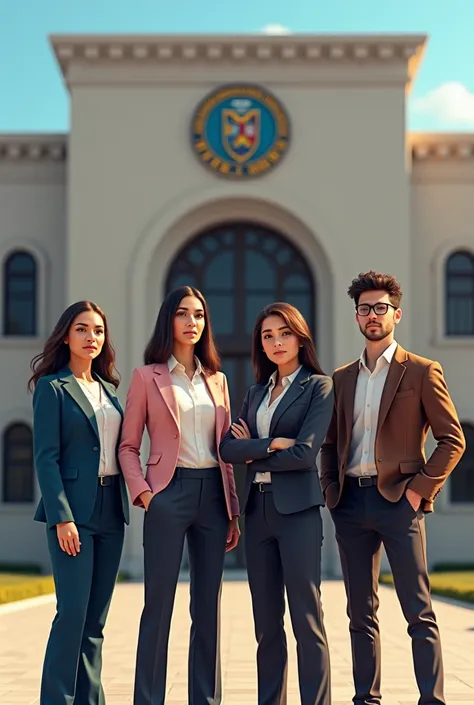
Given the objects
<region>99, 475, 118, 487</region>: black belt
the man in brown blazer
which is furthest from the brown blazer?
<region>99, 475, 118, 487</region>: black belt

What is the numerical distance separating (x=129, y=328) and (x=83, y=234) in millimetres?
2102

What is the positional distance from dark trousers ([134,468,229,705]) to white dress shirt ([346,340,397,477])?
33.4 inches

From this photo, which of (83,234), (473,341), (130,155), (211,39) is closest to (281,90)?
(211,39)

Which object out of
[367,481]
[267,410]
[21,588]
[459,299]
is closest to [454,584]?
[21,588]

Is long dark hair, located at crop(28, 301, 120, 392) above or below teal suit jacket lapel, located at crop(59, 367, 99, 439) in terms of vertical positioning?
above

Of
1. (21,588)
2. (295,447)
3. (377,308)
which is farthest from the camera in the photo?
(21,588)

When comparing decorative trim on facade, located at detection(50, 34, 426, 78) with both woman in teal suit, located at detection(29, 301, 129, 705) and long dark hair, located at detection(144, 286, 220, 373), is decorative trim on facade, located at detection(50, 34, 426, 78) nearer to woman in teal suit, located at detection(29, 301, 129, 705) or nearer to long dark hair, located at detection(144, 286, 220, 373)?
long dark hair, located at detection(144, 286, 220, 373)

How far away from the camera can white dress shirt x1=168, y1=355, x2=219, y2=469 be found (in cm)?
581

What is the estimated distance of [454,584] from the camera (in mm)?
15023

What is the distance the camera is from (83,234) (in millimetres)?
19562

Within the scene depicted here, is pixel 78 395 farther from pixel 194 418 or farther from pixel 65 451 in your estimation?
pixel 194 418

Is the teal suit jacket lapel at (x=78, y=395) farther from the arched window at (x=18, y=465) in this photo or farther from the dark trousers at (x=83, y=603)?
the arched window at (x=18, y=465)

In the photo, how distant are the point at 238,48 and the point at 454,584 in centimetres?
1109

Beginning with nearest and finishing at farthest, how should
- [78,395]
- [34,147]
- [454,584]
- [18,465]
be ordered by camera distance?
[78,395], [454,584], [18,465], [34,147]
